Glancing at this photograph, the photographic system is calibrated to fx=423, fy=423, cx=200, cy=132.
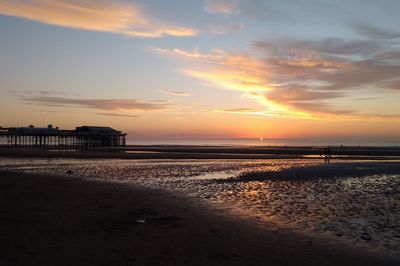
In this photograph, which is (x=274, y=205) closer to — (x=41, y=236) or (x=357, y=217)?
(x=357, y=217)

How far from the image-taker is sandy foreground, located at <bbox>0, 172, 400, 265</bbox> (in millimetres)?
8828

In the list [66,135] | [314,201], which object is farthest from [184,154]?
[66,135]

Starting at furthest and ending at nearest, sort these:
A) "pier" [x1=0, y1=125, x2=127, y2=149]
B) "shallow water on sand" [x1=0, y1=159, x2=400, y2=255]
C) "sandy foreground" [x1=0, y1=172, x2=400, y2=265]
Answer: "pier" [x1=0, y1=125, x2=127, y2=149]
"shallow water on sand" [x1=0, y1=159, x2=400, y2=255]
"sandy foreground" [x1=0, y1=172, x2=400, y2=265]

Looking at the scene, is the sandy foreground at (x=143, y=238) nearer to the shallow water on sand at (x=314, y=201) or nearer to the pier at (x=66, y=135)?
the shallow water on sand at (x=314, y=201)

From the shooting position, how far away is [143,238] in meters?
10.5

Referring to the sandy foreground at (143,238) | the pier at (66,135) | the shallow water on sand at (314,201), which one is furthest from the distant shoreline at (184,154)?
the sandy foreground at (143,238)

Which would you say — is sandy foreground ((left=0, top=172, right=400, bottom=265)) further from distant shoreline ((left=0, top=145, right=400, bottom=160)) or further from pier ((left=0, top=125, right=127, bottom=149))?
pier ((left=0, top=125, right=127, bottom=149))

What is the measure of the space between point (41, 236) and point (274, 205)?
912 centimetres

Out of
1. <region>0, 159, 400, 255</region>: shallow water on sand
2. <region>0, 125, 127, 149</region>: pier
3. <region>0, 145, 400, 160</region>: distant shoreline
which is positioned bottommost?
Result: <region>0, 159, 400, 255</region>: shallow water on sand

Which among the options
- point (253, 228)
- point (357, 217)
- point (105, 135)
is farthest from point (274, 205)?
point (105, 135)

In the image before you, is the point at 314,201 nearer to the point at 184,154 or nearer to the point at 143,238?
the point at 143,238

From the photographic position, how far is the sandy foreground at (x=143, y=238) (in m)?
8.83

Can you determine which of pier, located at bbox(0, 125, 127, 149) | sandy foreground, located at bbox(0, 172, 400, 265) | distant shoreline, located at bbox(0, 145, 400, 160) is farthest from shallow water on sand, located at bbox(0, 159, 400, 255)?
pier, located at bbox(0, 125, 127, 149)

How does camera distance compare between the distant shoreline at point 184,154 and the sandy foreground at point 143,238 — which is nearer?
Answer: the sandy foreground at point 143,238
